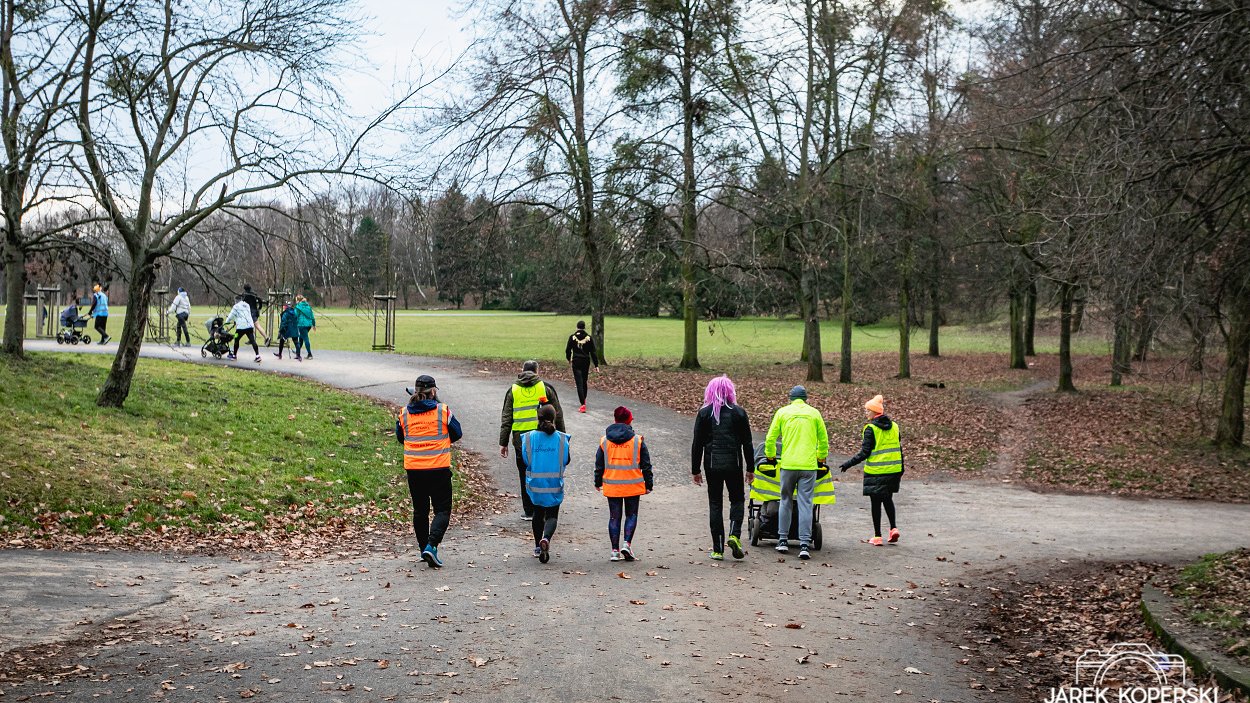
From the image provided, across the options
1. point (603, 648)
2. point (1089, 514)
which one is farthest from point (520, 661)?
point (1089, 514)

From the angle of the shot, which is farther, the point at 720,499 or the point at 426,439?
the point at 720,499

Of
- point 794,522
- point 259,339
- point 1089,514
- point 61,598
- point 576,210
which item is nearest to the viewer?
point 61,598

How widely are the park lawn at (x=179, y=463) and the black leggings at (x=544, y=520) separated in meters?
3.09

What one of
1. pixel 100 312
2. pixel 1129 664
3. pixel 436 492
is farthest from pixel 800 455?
pixel 100 312

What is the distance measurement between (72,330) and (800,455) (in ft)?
91.4

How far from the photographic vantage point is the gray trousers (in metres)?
10.8

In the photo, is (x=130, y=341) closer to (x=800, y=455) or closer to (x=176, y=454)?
(x=176, y=454)

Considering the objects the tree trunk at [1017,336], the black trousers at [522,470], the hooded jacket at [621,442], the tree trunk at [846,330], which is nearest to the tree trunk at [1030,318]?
the tree trunk at [1017,336]

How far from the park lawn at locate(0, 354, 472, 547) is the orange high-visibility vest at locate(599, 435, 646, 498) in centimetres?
390

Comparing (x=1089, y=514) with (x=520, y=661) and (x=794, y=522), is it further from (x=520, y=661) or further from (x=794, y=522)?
(x=520, y=661)

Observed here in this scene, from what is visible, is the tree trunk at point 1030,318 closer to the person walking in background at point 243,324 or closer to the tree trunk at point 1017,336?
the tree trunk at point 1017,336

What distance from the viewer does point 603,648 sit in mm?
6938

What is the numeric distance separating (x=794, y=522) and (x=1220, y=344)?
1454 centimetres

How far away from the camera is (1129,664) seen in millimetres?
6957
